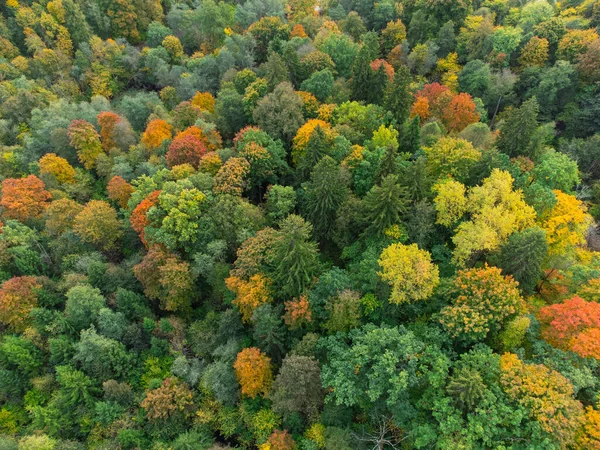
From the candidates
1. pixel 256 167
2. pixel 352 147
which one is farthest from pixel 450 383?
pixel 256 167

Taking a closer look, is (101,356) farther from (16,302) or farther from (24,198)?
(24,198)

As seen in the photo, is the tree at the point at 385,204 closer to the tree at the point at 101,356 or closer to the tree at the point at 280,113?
the tree at the point at 280,113

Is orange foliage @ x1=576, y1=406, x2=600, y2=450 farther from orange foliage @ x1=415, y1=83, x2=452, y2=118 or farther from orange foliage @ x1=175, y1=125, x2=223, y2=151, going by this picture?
orange foliage @ x1=175, y1=125, x2=223, y2=151

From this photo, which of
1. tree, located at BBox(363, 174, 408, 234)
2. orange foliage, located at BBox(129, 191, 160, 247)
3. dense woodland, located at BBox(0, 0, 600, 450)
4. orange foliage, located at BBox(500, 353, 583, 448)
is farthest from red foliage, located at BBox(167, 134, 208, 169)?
orange foliage, located at BBox(500, 353, 583, 448)

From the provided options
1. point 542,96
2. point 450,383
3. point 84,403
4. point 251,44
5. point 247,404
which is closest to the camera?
point 450,383

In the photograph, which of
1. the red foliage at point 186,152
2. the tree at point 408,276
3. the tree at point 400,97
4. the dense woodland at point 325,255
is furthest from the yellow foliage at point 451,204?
the red foliage at point 186,152

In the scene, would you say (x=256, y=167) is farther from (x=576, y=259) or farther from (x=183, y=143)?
(x=576, y=259)
